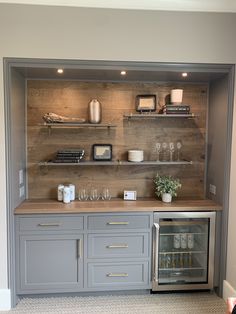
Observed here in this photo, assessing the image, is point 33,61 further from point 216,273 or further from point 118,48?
point 216,273

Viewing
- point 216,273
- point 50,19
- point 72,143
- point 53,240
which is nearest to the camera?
point 50,19

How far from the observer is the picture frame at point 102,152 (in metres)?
3.21

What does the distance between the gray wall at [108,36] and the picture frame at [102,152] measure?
1003mm

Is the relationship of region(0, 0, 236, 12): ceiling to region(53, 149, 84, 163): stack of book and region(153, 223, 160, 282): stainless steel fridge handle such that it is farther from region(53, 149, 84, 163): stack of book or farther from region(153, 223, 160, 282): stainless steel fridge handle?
region(153, 223, 160, 282): stainless steel fridge handle

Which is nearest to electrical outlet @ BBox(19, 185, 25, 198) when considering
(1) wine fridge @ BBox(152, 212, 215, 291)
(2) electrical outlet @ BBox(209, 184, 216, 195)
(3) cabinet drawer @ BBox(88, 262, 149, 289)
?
(3) cabinet drawer @ BBox(88, 262, 149, 289)

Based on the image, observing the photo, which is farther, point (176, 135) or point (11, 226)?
point (176, 135)

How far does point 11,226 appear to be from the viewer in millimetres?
2662

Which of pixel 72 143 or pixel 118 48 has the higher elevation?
pixel 118 48

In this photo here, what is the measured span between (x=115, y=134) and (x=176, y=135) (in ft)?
2.38

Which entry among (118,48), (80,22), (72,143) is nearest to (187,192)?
(72,143)

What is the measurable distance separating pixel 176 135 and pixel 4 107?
1.90 metres

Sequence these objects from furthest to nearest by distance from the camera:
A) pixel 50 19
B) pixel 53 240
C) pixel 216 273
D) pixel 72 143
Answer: pixel 72 143
pixel 216 273
pixel 53 240
pixel 50 19

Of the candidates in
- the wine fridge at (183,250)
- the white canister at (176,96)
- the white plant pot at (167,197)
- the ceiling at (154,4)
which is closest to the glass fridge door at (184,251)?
the wine fridge at (183,250)

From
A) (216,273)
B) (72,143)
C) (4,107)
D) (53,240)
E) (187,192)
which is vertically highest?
(4,107)
